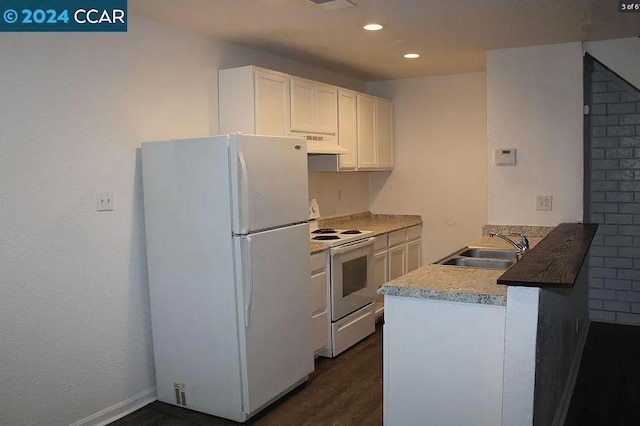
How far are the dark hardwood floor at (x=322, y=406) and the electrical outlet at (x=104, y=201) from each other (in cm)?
122

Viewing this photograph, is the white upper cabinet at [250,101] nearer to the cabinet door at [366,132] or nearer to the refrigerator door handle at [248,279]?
the refrigerator door handle at [248,279]

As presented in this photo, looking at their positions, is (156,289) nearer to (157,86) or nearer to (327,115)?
(157,86)

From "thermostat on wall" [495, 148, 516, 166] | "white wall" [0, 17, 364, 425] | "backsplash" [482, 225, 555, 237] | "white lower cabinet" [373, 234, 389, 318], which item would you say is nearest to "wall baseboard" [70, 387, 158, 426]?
"white wall" [0, 17, 364, 425]

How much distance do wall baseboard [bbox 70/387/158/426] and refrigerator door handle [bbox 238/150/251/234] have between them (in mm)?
1260

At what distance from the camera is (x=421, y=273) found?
2.71 metres

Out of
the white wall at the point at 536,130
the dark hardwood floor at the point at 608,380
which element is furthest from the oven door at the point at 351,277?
the dark hardwood floor at the point at 608,380

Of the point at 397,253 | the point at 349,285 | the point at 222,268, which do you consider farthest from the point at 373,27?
the point at 397,253

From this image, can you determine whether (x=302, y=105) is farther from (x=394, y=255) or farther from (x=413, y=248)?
(x=413, y=248)

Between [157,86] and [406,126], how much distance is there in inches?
120

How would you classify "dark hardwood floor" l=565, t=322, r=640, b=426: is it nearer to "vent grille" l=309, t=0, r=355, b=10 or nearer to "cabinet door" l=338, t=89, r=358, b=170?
"cabinet door" l=338, t=89, r=358, b=170

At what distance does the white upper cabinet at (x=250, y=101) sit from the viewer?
146 inches

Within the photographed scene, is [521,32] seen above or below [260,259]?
above

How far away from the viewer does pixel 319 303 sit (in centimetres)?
394

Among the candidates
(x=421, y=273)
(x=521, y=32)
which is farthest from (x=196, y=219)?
(x=521, y=32)
